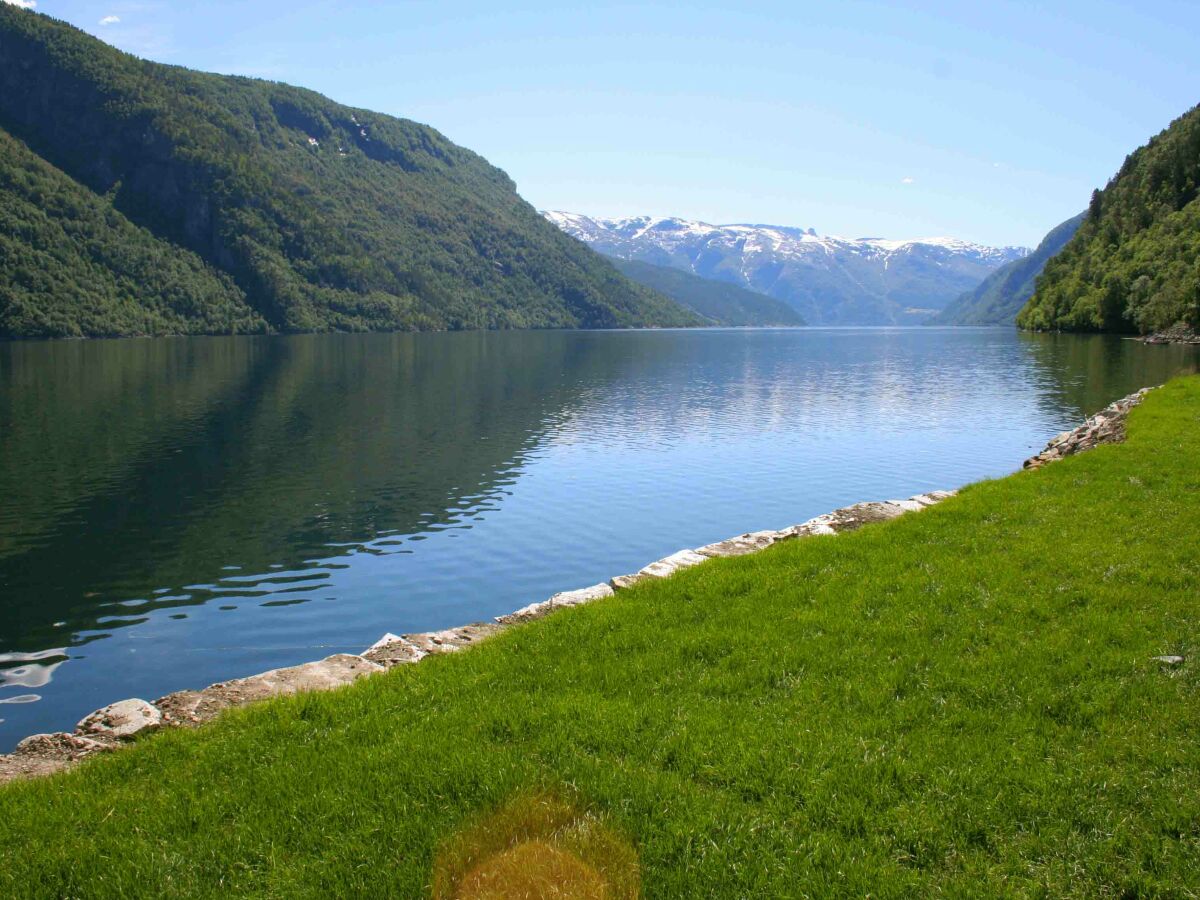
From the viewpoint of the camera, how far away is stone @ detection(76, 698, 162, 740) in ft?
36.1

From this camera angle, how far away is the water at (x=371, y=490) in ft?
75.3

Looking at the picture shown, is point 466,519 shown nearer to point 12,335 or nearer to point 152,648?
point 152,648

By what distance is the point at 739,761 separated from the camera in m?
8.62

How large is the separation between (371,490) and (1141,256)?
496 ft

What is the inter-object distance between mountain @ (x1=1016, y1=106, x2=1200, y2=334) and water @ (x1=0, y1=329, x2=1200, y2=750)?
1965 inches

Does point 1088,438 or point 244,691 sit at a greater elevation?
point 1088,438

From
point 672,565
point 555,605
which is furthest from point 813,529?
point 555,605

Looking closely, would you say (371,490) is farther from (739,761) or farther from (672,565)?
(739,761)

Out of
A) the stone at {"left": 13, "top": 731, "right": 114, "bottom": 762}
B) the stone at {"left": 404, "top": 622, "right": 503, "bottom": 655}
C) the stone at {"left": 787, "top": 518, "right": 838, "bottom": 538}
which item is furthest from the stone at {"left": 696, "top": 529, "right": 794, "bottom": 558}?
the stone at {"left": 13, "top": 731, "right": 114, "bottom": 762}

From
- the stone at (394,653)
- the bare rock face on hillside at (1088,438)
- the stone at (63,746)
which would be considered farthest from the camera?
the bare rock face on hillside at (1088,438)

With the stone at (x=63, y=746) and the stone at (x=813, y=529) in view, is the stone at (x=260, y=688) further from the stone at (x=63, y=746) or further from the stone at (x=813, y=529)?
the stone at (x=813, y=529)

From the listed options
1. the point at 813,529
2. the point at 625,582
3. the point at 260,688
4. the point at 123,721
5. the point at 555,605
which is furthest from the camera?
the point at 813,529

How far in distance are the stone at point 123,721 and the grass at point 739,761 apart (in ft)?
3.89

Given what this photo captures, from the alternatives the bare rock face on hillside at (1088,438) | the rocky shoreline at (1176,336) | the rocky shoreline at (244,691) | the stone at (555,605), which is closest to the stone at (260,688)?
the rocky shoreline at (244,691)
